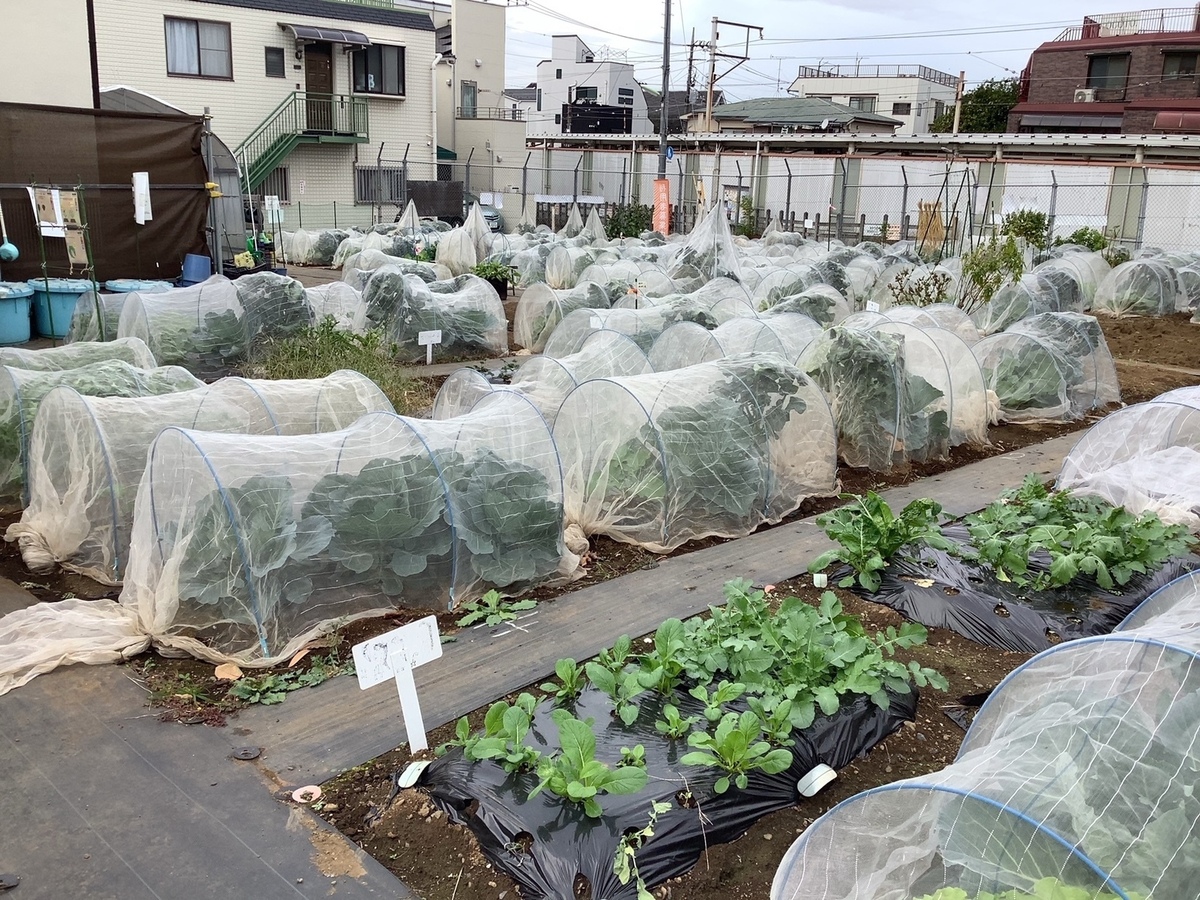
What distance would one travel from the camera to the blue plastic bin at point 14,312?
41.0 ft

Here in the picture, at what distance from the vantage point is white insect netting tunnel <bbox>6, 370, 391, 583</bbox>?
20.9ft

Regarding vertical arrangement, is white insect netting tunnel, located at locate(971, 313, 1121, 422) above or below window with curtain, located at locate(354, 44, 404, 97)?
below

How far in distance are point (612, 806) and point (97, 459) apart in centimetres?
460

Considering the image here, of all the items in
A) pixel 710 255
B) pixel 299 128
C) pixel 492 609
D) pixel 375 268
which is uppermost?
pixel 299 128

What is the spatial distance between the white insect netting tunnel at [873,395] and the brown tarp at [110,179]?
1110cm

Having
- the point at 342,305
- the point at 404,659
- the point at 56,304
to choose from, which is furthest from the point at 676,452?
the point at 56,304

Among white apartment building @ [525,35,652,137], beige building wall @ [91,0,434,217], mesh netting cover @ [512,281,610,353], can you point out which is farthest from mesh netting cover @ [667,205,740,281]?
white apartment building @ [525,35,652,137]

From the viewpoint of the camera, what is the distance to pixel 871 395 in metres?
9.14

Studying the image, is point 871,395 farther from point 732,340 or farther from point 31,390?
point 31,390

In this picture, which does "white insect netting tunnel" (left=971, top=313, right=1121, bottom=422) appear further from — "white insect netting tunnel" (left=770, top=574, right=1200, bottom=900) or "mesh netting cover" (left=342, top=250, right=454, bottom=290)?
"mesh netting cover" (left=342, top=250, right=454, bottom=290)

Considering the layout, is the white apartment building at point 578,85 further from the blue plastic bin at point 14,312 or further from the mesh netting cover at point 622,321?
the blue plastic bin at point 14,312

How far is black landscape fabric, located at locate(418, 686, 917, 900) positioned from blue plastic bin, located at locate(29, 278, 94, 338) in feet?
38.0

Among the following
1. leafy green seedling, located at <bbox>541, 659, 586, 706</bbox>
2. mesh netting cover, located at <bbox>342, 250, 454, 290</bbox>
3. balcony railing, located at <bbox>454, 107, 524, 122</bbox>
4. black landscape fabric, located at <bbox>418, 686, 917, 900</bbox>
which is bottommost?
black landscape fabric, located at <bbox>418, 686, 917, 900</bbox>

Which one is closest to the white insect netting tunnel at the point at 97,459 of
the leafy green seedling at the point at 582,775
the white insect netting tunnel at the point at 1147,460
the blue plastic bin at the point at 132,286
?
the leafy green seedling at the point at 582,775
